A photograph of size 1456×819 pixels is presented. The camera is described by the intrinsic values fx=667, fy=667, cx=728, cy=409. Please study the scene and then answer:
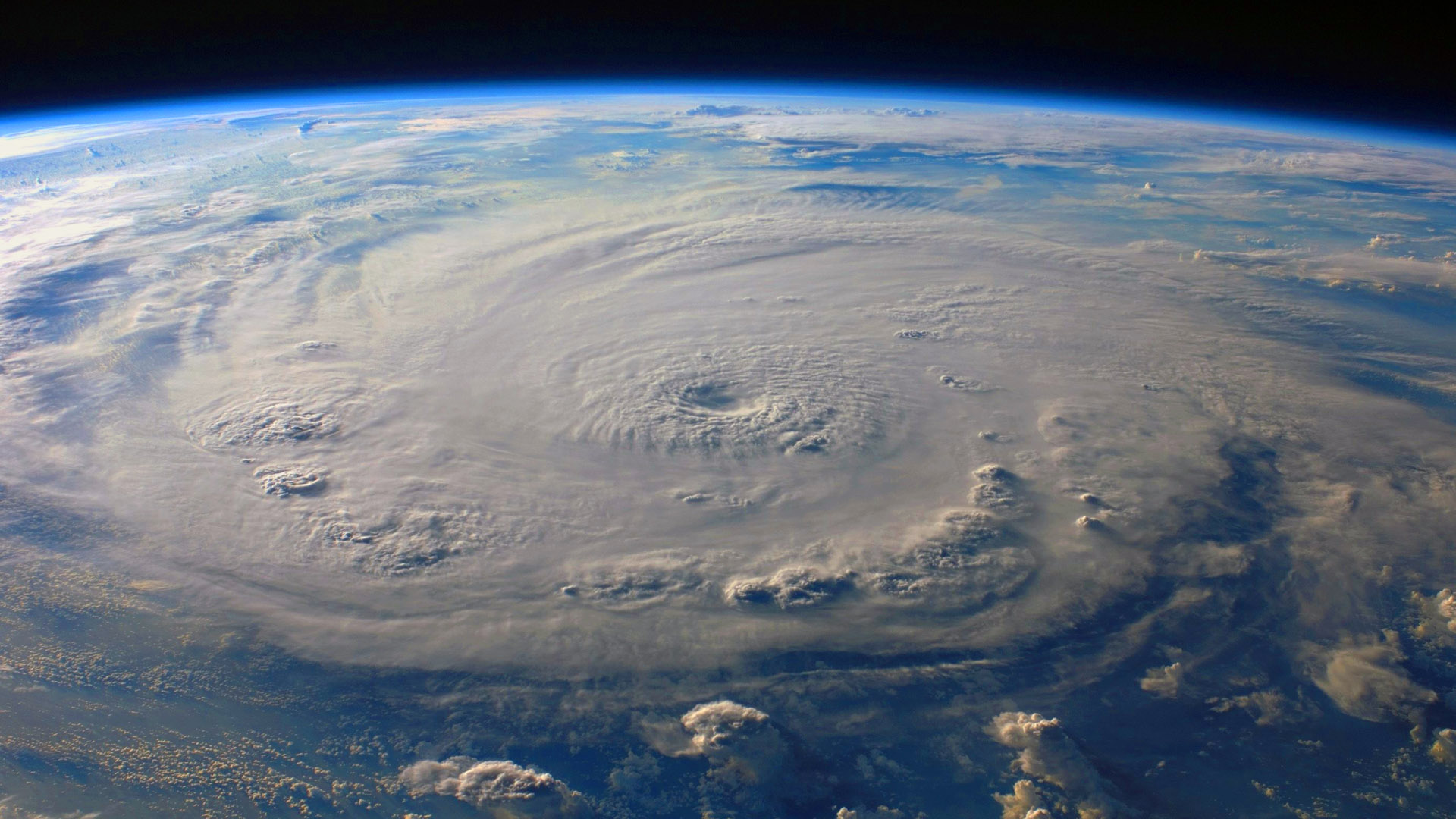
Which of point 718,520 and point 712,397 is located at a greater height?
point 712,397

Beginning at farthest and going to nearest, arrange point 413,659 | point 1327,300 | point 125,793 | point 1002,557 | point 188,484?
point 1327,300
point 188,484
point 1002,557
point 413,659
point 125,793

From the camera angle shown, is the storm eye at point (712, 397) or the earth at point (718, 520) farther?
the storm eye at point (712, 397)

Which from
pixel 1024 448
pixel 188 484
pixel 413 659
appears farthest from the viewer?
pixel 1024 448

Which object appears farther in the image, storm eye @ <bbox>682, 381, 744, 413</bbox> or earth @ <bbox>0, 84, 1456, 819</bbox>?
storm eye @ <bbox>682, 381, 744, 413</bbox>

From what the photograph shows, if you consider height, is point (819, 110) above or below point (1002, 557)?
above

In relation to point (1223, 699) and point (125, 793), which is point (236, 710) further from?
point (1223, 699)

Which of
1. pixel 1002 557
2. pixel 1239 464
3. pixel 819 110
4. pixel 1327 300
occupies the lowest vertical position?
pixel 1002 557

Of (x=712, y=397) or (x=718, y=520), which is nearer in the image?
(x=718, y=520)

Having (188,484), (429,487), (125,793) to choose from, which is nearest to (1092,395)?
(429,487)
